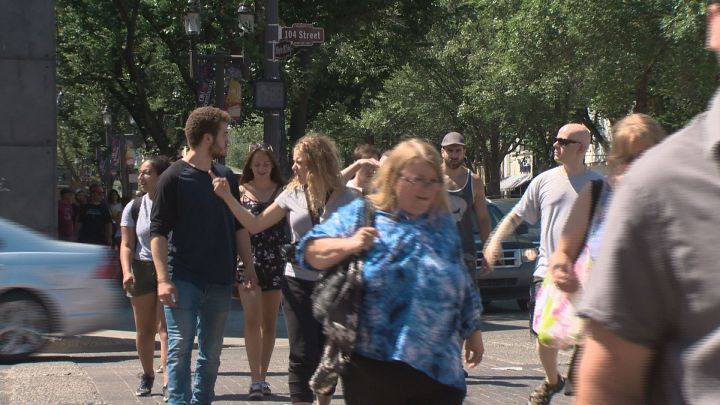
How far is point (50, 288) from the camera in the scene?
10.1 meters

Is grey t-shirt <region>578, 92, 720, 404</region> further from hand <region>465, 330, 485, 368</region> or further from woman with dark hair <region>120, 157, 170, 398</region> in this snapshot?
woman with dark hair <region>120, 157, 170, 398</region>

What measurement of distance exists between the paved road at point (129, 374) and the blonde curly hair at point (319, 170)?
85.8 inches

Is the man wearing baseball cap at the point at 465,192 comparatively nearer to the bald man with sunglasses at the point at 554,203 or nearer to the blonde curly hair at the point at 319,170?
the bald man with sunglasses at the point at 554,203

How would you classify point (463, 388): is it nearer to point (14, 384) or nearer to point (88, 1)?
point (14, 384)

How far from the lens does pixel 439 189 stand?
14.5ft

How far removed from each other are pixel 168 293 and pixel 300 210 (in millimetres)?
942

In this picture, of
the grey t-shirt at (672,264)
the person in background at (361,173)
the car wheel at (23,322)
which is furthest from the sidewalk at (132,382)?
the grey t-shirt at (672,264)

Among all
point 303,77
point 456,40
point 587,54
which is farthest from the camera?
point 456,40

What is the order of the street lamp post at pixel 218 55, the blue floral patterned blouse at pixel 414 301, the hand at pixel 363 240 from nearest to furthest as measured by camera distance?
the blue floral patterned blouse at pixel 414 301 → the hand at pixel 363 240 → the street lamp post at pixel 218 55

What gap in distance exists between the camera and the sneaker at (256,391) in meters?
8.16

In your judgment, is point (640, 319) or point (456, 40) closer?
point (640, 319)

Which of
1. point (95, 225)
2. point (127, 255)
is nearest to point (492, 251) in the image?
point (127, 255)

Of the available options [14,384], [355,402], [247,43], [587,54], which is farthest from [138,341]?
[587,54]

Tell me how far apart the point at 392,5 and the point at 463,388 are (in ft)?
68.8
